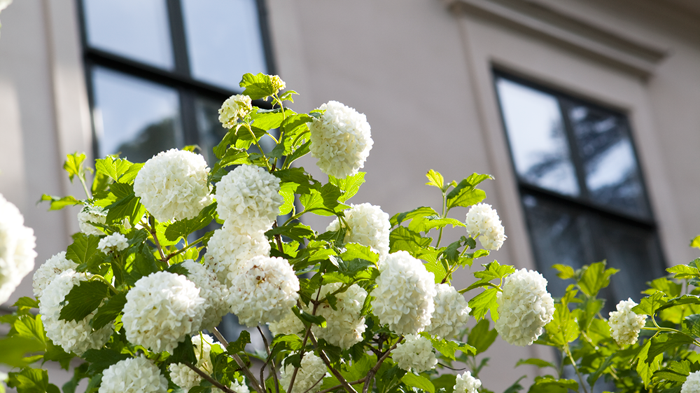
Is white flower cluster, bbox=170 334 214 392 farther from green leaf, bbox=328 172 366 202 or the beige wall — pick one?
the beige wall

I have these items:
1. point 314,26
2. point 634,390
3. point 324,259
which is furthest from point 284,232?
point 314,26

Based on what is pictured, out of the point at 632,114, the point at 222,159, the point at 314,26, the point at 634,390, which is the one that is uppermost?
the point at 314,26

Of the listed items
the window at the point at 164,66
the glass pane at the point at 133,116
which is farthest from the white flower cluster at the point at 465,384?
the glass pane at the point at 133,116

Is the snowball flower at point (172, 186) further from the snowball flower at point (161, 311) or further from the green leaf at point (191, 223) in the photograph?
the snowball flower at point (161, 311)

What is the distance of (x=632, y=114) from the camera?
4.94 metres

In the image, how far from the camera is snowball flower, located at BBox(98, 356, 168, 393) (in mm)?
1064

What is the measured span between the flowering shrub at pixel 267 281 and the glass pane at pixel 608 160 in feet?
10.6

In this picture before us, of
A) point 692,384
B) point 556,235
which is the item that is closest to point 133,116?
point 692,384

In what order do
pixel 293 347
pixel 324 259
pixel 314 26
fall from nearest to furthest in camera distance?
Result: 1. pixel 324 259
2. pixel 293 347
3. pixel 314 26

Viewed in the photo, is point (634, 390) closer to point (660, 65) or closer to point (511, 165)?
point (511, 165)

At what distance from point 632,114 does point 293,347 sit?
4.26 metres

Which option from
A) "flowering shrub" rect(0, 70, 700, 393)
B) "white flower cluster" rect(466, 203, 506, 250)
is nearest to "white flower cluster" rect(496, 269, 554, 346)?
"flowering shrub" rect(0, 70, 700, 393)

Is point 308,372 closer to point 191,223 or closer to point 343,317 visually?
point 343,317

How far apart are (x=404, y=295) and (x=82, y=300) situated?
1.65 feet
